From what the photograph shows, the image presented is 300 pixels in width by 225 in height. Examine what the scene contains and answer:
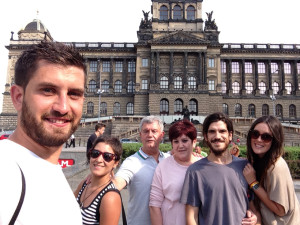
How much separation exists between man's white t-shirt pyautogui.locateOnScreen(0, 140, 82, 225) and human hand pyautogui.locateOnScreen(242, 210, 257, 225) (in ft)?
8.16

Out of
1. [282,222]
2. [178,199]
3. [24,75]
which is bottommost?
[282,222]

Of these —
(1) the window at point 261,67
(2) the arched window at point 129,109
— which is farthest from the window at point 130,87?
(1) the window at point 261,67

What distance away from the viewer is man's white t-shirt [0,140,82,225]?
53.3 inches

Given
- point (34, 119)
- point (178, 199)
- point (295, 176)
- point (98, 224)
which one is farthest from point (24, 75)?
point (295, 176)

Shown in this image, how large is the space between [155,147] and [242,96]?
54984 mm

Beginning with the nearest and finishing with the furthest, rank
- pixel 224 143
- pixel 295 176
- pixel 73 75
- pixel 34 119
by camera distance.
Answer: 1. pixel 34 119
2. pixel 73 75
3. pixel 224 143
4. pixel 295 176

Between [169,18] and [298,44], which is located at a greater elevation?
[169,18]

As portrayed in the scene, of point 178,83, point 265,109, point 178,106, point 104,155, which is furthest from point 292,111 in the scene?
point 104,155

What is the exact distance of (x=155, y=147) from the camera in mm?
4238

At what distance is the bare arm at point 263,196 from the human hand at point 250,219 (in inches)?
9.3

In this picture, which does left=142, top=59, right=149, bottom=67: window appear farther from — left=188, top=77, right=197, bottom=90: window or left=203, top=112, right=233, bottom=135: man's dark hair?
left=203, top=112, right=233, bottom=135: man's dark hair

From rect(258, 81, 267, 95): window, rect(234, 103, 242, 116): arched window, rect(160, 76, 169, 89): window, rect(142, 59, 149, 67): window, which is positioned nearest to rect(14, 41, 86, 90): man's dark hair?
rect(160, 76, 169, 89): window

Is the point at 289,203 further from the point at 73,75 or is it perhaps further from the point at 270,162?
the point at 73,75

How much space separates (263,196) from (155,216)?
146 centimetres
